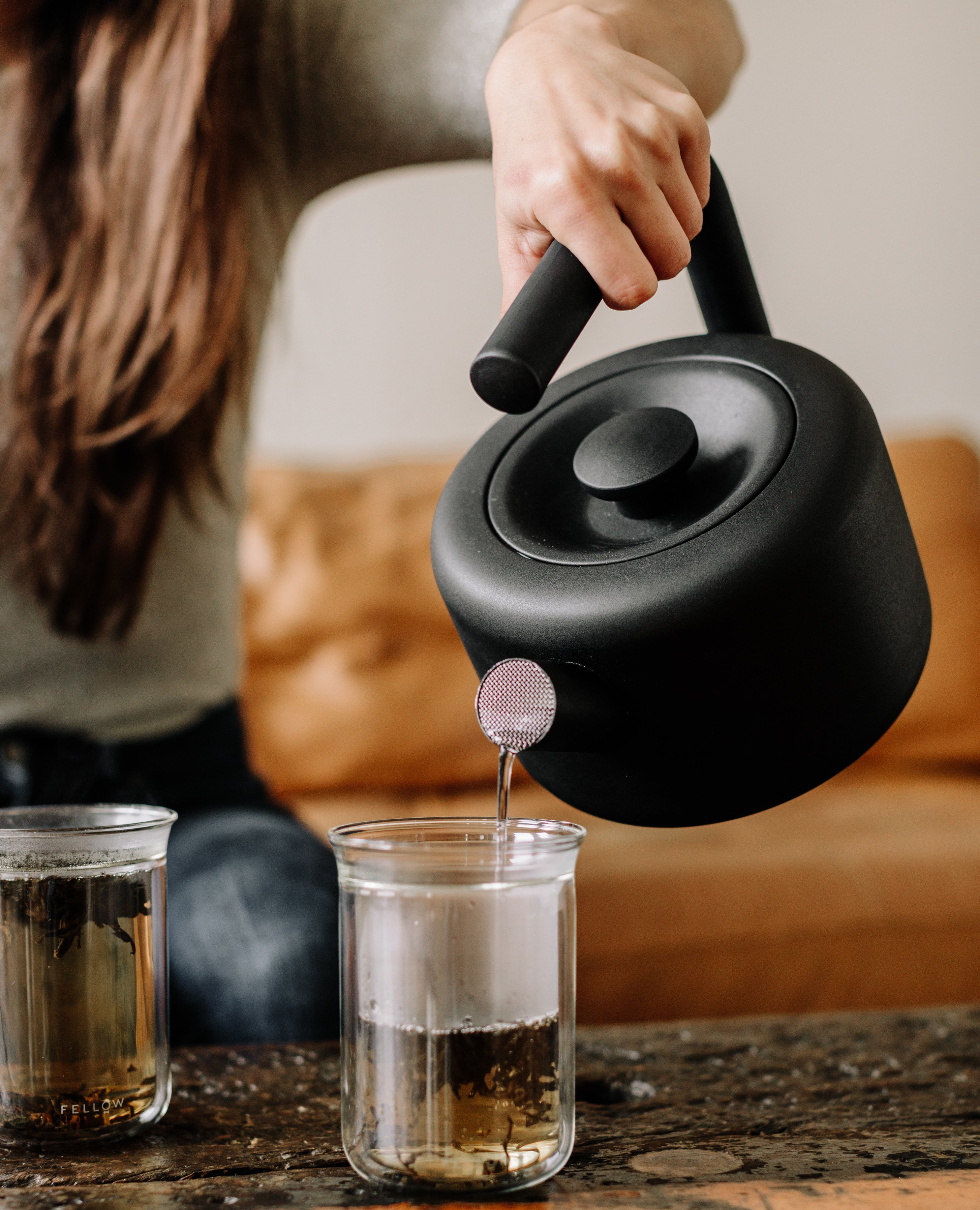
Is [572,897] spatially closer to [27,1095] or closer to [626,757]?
[626,757]

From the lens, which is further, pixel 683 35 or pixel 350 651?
pixel 350 651

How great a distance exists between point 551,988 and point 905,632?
0.64ft

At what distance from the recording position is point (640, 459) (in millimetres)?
420

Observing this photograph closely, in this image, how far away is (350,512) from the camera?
171 cm

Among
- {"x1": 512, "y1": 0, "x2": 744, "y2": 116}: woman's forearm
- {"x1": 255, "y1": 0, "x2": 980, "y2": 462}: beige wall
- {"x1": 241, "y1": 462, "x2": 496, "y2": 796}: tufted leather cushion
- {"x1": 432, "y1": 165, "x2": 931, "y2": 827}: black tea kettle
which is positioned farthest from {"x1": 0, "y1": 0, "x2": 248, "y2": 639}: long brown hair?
{"x1": 255, "y1": 0, "x2": 980, "y2": 462}: beige wall

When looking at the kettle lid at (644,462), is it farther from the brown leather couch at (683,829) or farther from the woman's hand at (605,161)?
the brown leather couch at (683,829)

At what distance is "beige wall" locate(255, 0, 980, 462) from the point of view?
201cm

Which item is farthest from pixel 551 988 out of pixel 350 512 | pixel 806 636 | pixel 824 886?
pixel 350 512

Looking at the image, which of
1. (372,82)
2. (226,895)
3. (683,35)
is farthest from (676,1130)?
(372,82)

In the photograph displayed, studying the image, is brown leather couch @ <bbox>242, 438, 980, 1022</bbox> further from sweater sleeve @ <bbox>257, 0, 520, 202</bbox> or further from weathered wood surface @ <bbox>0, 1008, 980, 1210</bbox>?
sweater sleeve @ <bbox>257, 0, 520, 202</bbox>

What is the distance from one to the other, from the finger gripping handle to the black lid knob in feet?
0.15

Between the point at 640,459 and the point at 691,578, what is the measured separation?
0.07 m

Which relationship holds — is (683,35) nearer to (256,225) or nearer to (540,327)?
(540,327)

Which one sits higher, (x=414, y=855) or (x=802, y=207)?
(x=802, y=207)
